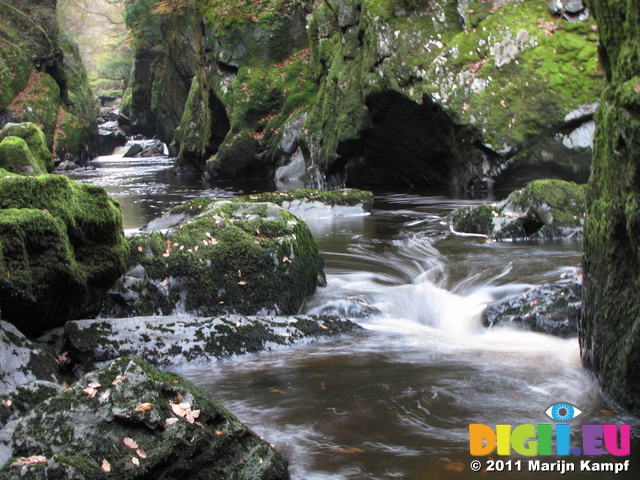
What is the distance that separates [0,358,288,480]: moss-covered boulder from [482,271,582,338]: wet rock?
3132 millimetres

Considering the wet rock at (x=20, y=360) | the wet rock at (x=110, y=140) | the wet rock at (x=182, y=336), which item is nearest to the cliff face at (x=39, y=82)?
the wet rock at (x=110, y=140)

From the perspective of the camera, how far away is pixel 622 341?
11.0ft

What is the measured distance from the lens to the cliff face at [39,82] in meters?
29.9

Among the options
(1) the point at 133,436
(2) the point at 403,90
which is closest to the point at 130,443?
(1) the point at 133,436

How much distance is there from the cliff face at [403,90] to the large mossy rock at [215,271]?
28.5ft

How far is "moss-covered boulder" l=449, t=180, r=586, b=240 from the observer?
909 centimetres

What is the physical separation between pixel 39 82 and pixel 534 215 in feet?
105

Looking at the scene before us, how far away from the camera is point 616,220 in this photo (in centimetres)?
344

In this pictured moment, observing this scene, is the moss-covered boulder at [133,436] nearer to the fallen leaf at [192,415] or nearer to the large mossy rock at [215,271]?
the fallen leaf at [192,415]

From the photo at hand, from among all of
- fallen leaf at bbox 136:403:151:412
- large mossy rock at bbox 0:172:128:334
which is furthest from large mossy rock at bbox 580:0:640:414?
large mossy rock at bbox 0:172:128:334

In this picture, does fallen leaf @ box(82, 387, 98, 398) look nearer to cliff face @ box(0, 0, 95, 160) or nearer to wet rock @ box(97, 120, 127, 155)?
cliff face @ box(0, 0, 95, 160)

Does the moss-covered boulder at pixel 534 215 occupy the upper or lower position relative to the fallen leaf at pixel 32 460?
upper

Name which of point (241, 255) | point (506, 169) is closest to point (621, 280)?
point (241, 255)

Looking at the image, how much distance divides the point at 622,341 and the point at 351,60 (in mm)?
14592
